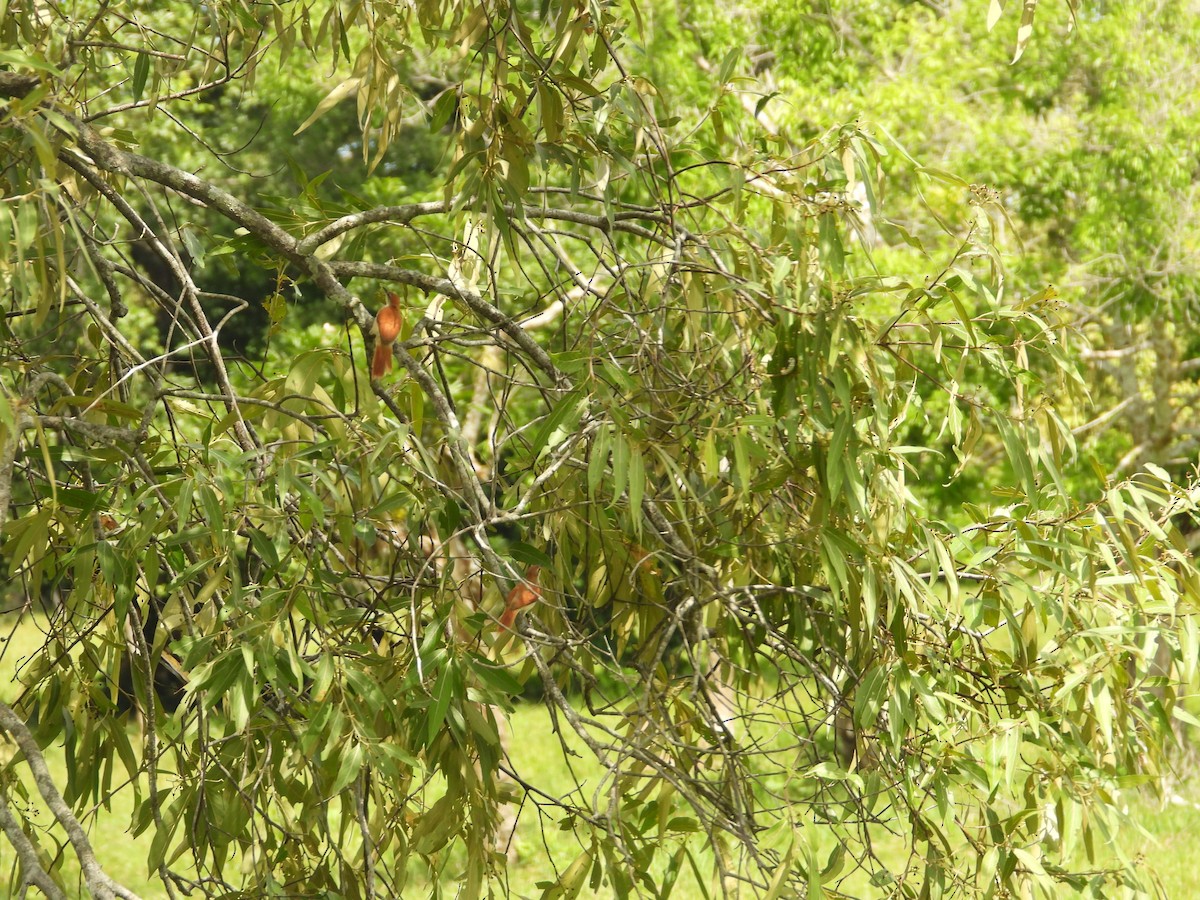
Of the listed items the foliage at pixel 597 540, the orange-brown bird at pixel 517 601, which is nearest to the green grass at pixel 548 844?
the foliage at pixel 597 540

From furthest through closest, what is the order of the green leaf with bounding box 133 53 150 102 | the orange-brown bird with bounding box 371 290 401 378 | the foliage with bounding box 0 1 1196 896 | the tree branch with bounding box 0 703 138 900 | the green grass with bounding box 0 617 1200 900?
the green grass with bounding box 0 617 1200 900 < the green leaf with bounding box 133 53 150 102 < the orange-brown bird with bounding box 371 290 401 378 < the foliage with bounding box 0 1 1196 896 < the tree branch with bounding box 0 703 138 900

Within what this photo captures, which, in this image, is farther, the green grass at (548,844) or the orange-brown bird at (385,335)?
the green grass at (548,844)

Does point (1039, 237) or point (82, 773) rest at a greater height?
point (82, 773)

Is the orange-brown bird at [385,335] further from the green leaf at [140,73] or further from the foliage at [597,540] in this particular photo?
the green leaf at [140,73]

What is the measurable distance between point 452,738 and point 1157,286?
18.4ft

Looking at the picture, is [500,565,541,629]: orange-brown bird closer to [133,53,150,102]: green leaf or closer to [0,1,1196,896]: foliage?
[0,1,1196,896]: foliage

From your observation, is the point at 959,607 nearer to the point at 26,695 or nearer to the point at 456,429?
the point at 456,429

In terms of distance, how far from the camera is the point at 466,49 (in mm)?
1506

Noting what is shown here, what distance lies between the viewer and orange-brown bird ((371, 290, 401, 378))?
1.42 m

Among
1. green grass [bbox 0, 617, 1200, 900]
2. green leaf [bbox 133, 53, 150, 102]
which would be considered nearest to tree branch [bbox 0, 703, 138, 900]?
green leaf [bbox 133, 53, 150, 102]

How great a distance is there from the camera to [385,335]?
1.43m

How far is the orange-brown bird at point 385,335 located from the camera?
1422 mm

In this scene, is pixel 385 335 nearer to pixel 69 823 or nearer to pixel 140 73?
pixel 69 823

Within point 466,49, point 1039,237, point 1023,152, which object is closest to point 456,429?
point 466,49
